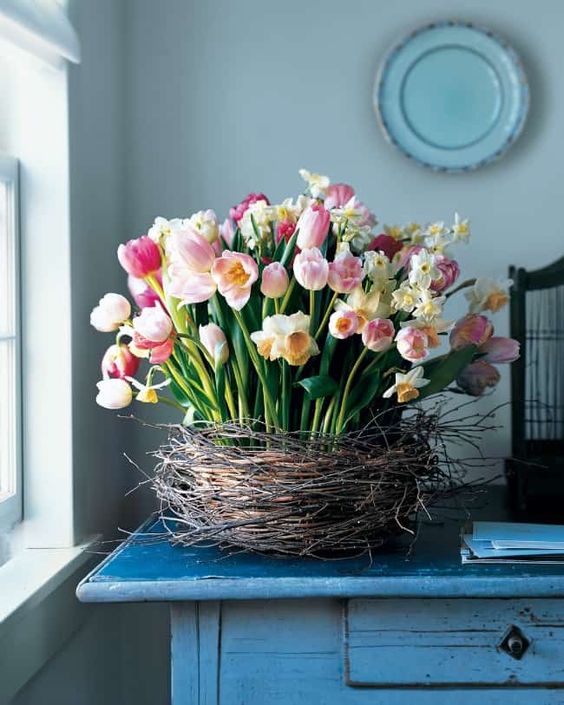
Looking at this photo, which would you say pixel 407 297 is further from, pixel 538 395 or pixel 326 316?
pixel 538 395

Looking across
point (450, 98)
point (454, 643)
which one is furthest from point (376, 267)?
point (450, 98)

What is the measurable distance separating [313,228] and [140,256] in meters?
0.24

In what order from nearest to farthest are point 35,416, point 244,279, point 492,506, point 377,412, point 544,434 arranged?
point 244,279
point 377,412
point 35,416
point 492,506
point 544,434

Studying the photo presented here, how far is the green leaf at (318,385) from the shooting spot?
3.52ft

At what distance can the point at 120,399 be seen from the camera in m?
1.14

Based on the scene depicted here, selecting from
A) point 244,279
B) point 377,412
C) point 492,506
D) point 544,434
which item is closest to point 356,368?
point 377,412

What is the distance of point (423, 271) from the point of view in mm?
1048

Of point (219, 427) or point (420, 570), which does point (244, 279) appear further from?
point (420, 570)

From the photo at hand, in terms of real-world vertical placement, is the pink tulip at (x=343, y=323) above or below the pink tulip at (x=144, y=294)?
below

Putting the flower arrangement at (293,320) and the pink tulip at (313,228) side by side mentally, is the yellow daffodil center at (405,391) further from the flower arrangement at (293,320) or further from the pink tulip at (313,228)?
the pink tulip at (313,228)

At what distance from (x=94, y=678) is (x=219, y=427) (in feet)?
2.21

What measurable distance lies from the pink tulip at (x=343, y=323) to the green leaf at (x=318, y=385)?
0.06m

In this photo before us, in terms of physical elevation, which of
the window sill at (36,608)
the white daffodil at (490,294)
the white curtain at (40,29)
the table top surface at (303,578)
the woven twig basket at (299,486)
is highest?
the white curtain at (40,29)

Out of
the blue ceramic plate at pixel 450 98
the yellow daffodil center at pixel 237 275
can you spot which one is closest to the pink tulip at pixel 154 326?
the yellow daffodil center at pixel 237 275
